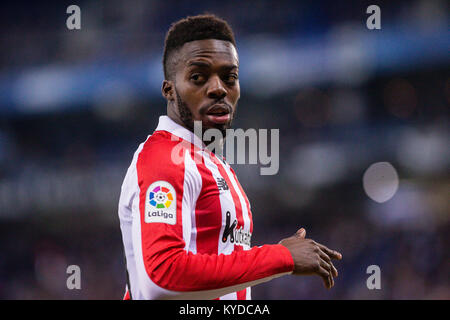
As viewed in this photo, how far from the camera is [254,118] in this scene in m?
11.4

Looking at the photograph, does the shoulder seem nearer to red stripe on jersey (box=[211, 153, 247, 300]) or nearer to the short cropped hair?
red stripe on jersey (box=[211, 153, 247, 300])

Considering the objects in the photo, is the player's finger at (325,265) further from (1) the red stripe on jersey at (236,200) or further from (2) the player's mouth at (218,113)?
(2) the player's mouth at (218,113)

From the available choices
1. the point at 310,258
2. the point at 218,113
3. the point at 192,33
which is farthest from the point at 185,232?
the point at 192,33

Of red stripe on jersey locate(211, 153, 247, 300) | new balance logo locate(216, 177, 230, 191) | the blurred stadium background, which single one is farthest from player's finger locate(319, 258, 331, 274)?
the blurred stadium background

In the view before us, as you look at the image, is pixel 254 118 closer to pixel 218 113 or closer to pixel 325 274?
pixel 218 113

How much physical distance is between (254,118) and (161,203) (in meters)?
9.62

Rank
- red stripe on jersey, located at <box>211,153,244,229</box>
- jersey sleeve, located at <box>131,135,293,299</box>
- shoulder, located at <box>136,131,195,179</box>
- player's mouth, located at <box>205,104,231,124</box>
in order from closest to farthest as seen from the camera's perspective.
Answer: jersey sleeve, located at <box>131,135,293,299</box>, shoulder, located at <box>136,131,195,179</box>, red stripe on jersey, located at <box>211,153,244,229</box>, player's mouth, located at <box>205,104,231,124</box>

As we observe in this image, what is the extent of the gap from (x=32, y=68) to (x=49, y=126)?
142cm

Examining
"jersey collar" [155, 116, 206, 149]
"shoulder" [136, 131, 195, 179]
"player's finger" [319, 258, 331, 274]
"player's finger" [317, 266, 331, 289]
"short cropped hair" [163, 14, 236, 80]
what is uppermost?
"short cropped hair" [163, 14, 236, 80]

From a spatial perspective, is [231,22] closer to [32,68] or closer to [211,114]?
[32,68]

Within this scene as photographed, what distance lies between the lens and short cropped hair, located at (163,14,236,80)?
230cm

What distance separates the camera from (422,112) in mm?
10953

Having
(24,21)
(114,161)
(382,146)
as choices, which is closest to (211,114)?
(382,146)

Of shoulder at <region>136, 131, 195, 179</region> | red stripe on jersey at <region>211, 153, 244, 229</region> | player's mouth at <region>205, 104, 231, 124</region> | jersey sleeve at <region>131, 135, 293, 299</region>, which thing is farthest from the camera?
player's mouth at <region>205, 104, 231, 124</region>
